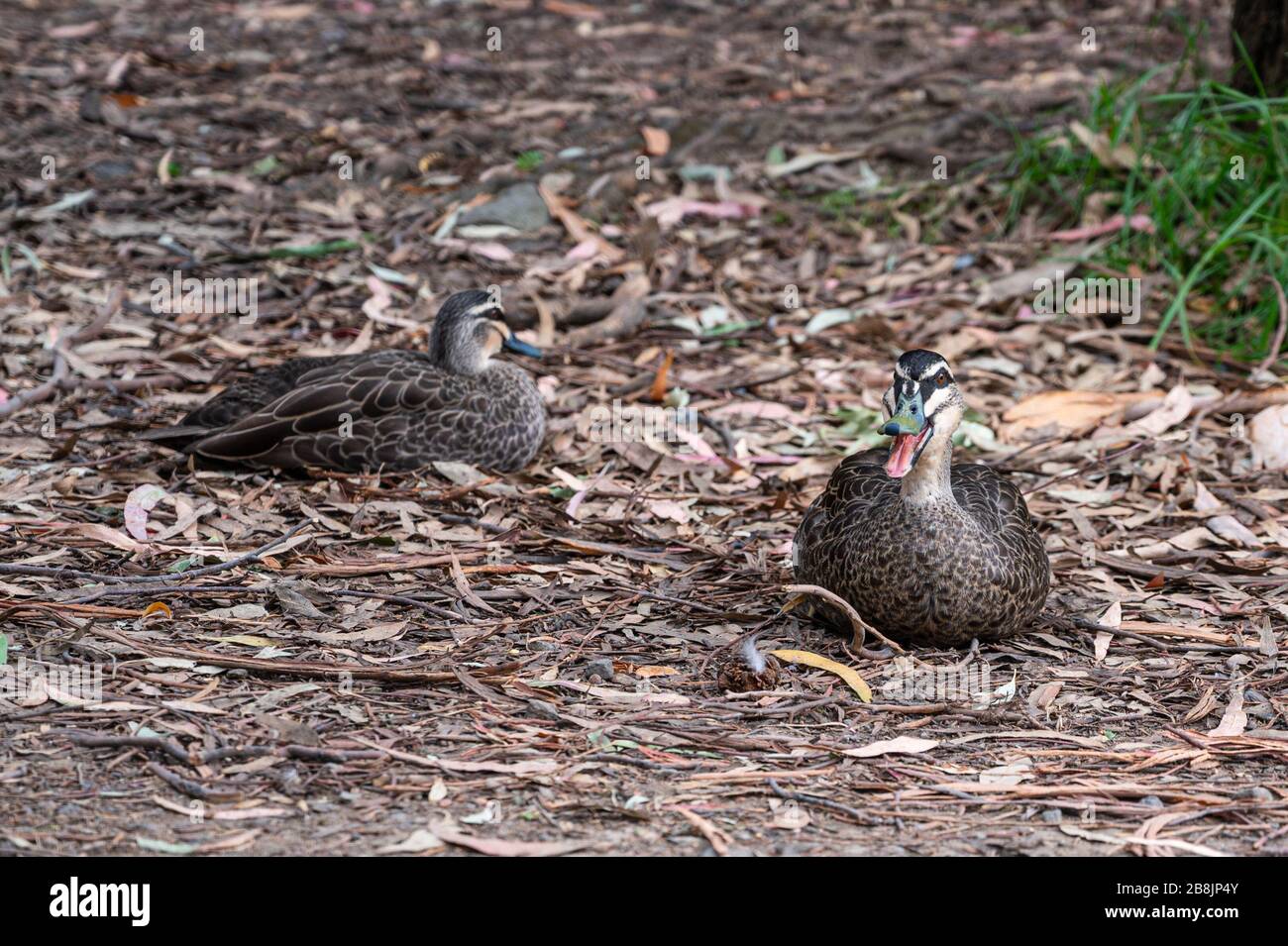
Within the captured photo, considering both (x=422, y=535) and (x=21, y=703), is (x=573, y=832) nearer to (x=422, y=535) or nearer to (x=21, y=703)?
(x=21, y=703)

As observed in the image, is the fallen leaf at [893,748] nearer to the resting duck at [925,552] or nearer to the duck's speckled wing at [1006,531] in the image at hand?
the resting duck at [925,552]

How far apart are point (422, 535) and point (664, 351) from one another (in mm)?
2335

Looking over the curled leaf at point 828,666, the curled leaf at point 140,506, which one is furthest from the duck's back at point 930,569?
the curled leaf at point 140,506

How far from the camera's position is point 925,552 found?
500cm

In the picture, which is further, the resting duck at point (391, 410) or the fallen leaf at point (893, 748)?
the resting duck at point (391, 410)

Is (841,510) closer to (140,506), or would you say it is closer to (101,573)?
(101,573)

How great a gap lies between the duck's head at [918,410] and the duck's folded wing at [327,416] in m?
2.46

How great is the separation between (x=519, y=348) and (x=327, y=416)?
1090mm

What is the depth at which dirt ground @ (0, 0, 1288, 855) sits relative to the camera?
4109mm

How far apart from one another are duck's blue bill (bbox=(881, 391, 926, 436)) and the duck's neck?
147mm

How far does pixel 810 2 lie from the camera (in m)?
12.3

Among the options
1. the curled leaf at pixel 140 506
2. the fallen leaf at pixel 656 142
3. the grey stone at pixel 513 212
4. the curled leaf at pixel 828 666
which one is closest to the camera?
the curled leaf at pixel 828 666

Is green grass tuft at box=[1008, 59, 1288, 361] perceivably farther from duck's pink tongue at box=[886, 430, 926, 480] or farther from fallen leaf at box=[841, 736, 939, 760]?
fallen leaf at box=[841, 736, 939, 760]

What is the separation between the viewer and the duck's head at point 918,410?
16.1 ft
